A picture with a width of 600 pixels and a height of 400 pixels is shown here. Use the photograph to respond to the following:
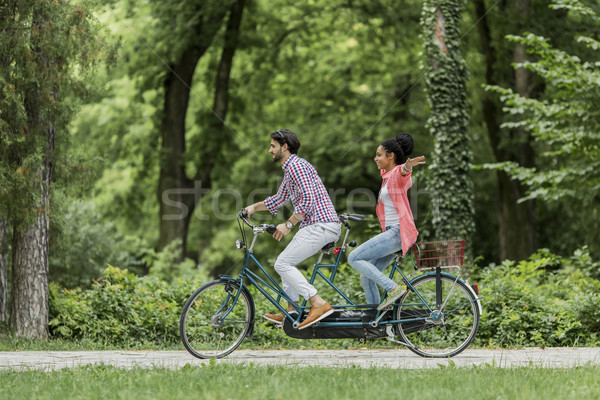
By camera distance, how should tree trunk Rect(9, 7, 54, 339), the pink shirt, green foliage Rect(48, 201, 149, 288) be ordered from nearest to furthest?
the pink shirt
tree trunk Rect(9, 7, 54, 339)
green foliage Rect(48, 201, 149, 288)

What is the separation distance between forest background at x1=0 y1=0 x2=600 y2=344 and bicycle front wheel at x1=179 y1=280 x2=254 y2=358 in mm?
5549

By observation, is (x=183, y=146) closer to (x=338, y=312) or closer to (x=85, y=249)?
(x=85, y=249)

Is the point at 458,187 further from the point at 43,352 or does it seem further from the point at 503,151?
the point at 43,352

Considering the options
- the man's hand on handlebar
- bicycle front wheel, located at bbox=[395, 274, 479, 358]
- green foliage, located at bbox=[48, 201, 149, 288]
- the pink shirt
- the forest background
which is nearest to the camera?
the man's hand on handlebar

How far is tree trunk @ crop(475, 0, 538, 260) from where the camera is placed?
20.4m

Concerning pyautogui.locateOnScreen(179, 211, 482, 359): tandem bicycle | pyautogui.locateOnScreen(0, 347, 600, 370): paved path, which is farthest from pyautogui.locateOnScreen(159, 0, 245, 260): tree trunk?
pyautogui.locateOnScreen(179, 211, 482, 359): tandem bicycle

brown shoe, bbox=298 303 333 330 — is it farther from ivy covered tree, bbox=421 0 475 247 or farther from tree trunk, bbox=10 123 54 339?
ivy covered tree, bbox=421 0 475 247

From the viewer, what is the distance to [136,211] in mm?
23406

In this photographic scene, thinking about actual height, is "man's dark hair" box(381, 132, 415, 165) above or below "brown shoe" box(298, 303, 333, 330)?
above

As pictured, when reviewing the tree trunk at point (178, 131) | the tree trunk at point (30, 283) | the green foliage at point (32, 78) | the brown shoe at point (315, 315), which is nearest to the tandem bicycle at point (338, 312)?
the brown shoe at point (315, 315)

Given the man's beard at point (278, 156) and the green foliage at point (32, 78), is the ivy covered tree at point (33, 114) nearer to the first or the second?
the green foliage at point (32, 78)

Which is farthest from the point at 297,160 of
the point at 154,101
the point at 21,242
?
the point at 154,101

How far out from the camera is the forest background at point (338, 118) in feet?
47.1

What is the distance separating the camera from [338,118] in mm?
23875
